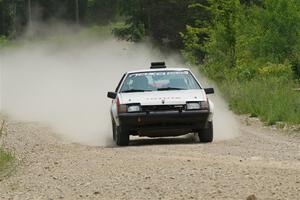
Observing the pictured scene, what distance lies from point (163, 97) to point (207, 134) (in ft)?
3.59

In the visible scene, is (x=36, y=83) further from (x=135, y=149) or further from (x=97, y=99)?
(x=135, y=149)

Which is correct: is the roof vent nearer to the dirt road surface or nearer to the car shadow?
the car shadow

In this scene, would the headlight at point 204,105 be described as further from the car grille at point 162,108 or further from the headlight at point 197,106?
the car grille at point 162,108

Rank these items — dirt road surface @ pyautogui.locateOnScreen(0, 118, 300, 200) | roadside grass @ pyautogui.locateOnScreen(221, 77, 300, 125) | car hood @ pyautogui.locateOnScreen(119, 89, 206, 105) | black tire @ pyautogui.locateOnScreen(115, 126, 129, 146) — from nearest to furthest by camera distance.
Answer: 1. dirt road surface @ pyautogui.locateOnScreen(0, 118, 300, 200)
2. car hood @ pyautogui.locateOnScreen(119, 89, 206, 105)
3. black tire @ pyautogui.locateOnScreen(115, 126, 129, 146)
4. roadside grass @ pyautogui.locateOnScreen(221, 77, 300, 125)

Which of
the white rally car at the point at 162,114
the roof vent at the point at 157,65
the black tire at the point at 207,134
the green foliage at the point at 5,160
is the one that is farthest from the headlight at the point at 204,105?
the green foliage at the point at 5,160

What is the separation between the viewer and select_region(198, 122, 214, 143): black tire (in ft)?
54.9

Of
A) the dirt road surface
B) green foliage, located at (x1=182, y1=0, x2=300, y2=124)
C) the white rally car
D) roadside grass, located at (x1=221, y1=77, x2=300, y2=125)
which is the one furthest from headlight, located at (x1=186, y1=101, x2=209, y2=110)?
green foliage, located at (x1=182, y1=0, x2=300, y2=124)

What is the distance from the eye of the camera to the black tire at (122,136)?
1661 cm

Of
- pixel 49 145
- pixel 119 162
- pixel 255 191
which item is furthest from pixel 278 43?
pixel 255 191

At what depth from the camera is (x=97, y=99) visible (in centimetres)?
2770

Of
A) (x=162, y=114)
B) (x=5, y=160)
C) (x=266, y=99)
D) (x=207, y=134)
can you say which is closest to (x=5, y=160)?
(x=5, y=160)

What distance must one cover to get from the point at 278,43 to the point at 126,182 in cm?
2575

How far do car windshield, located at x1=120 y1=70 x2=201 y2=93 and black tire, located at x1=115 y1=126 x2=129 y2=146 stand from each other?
1.10m

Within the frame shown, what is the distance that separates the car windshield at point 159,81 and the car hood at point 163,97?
351 millimetres
